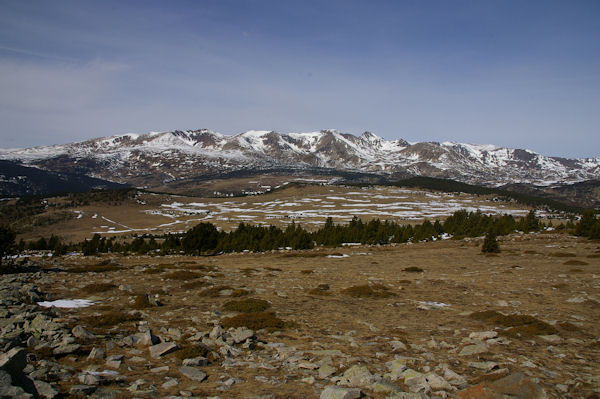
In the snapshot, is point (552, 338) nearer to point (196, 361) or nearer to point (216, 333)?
point (216, 333)

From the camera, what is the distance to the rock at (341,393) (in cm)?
771

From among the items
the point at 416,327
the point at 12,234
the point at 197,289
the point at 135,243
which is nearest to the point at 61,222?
the point at 135,243

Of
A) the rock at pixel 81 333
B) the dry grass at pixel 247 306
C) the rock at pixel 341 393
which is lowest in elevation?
the dry grass at pixel 247 306

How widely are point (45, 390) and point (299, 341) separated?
24.5 ft

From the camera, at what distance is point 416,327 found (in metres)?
14.2

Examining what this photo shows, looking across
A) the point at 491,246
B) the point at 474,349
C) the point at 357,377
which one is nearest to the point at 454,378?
the point at 357,377

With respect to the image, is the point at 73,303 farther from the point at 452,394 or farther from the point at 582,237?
the point at 582,237

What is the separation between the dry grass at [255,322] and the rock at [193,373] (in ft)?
14.5

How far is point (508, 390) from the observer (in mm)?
7199

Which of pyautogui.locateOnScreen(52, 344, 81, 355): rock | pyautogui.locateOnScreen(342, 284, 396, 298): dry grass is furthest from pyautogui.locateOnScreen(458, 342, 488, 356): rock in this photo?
pyautogui.locateOnScreen(52, 344, 81, 355): rock

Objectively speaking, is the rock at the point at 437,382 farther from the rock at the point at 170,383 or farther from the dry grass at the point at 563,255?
the dry grass at the point at 563,255

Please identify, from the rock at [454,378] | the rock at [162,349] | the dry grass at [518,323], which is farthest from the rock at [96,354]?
the dry grass at [518,323]

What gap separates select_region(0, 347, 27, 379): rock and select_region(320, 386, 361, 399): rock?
6.24m

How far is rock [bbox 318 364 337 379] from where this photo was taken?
929 centimetres
